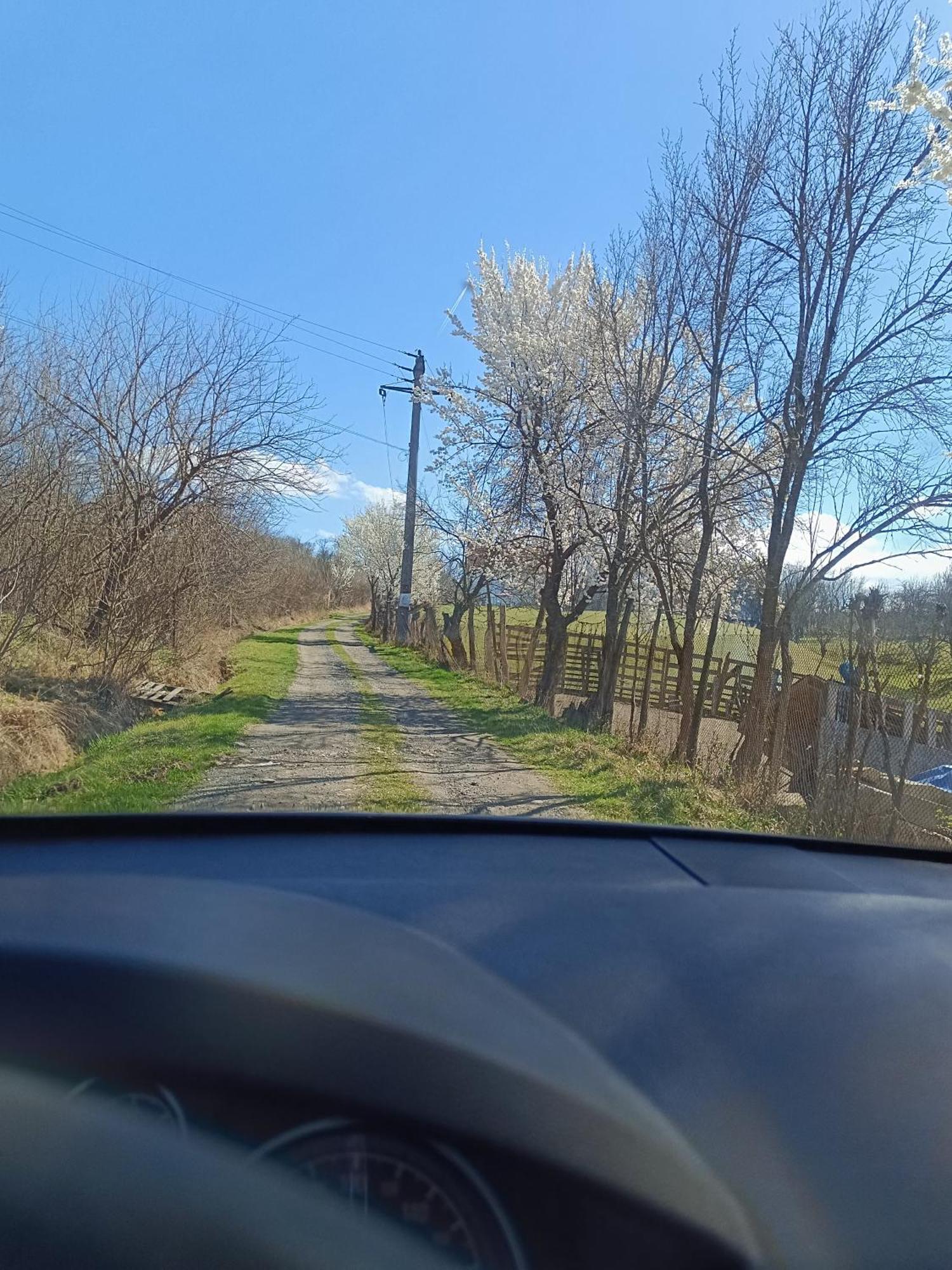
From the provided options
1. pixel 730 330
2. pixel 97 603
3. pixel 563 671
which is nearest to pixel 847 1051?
pixel 730 330

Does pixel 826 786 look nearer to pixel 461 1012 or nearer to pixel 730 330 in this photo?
pixel 730 330

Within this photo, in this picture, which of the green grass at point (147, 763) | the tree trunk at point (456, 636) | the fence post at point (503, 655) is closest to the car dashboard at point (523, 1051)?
the green grass at point (147, 763)

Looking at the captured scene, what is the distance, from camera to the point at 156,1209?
129 cm

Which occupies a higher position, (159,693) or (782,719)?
(782,719)

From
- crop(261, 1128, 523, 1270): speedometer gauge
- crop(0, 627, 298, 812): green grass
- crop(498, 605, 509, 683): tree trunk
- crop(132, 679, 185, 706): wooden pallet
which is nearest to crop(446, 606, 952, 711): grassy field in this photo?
crop(0, 627, 298, 812): green grass

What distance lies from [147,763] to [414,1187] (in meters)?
7.40

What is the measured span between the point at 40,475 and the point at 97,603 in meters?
2.79

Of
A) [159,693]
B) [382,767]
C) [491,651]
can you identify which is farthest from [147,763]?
[491,651]

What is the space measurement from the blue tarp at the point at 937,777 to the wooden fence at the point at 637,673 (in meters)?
3.11

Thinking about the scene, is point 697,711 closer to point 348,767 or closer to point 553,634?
point 348,767

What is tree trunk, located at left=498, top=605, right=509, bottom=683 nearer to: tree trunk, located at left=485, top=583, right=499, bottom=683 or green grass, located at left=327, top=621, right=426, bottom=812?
tree trunk, located at left=485, top=583, right=499, bottom=683

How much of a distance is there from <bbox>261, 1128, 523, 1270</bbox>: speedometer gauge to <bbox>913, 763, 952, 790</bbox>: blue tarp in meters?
7.03

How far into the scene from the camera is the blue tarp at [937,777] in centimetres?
747

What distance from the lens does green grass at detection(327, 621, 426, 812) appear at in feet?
23.6
